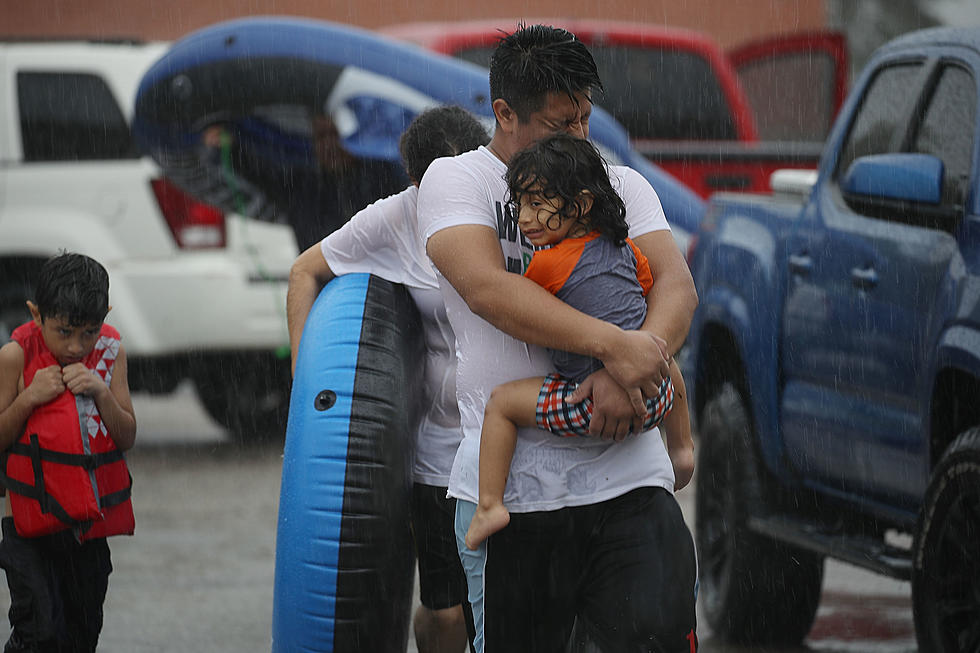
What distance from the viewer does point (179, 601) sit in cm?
689

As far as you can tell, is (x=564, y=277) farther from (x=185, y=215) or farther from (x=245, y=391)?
(x=245, y=391)

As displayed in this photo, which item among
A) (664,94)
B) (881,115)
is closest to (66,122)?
(664,94)

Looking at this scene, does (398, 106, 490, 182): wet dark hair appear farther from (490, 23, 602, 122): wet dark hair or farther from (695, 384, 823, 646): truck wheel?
(695, 384, 823, 646): truck wheel

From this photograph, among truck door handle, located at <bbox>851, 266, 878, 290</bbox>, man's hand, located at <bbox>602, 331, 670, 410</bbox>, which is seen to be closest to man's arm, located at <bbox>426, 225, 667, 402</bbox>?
man's hand, located at <bbox>602, 331, 670, 410</bbox>

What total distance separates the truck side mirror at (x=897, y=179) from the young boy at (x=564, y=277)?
72.4 inches

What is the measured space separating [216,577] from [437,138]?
3.53 metres

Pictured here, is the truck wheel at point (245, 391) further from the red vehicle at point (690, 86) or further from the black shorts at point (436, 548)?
the black shorts at point (436, 548)

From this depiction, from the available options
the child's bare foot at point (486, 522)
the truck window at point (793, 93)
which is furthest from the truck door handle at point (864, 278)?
the truck window at point (793, 93)

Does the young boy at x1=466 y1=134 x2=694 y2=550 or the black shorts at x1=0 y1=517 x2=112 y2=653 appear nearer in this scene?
the young boy at x1=466 y1=134 x2=694 y2=550

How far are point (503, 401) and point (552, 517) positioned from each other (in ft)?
0.88

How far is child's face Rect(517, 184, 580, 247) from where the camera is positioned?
3.36 metres

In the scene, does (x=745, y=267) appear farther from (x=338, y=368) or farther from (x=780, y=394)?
(x=338, y=368)

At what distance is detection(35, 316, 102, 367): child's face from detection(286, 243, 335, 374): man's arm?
0.53 m

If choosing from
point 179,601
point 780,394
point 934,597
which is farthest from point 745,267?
point 179,601
